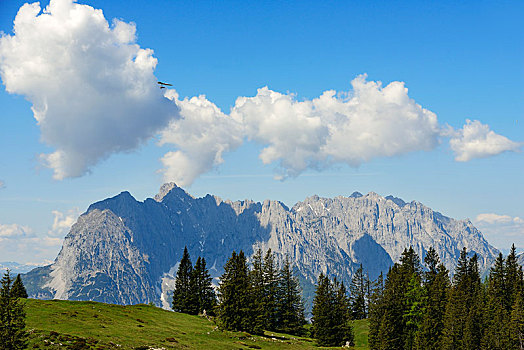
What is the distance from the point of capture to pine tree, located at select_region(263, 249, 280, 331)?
341 feet

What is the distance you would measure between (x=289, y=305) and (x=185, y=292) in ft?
108

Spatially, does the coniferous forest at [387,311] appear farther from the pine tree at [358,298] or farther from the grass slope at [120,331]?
the pine tree at [358,298]

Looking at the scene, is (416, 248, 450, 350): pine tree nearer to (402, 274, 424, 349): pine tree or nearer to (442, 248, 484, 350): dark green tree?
(402, 274, 424, 349): pine tree

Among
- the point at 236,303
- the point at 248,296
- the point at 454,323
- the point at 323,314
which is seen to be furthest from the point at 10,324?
the point at 454,323

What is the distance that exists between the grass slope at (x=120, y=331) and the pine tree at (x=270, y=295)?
1929cm

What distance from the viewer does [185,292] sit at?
122250mm

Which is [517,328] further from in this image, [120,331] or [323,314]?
[120,331]

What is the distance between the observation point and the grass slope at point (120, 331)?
50.5 m

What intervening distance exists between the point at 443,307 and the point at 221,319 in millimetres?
52335

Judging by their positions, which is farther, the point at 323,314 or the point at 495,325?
the point at 323,314

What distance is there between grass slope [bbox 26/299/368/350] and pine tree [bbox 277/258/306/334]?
23747 millimetres

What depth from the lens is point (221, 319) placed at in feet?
270

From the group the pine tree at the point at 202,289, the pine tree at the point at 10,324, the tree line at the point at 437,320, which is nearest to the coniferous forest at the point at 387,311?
the tree line at the point at 437,320

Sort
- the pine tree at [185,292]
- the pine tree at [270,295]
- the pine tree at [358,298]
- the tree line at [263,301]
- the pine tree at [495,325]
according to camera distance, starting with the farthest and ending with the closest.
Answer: the pine tree at [358,298] < the pine tree at [185,292] < the pine tree at [270,295] < the pine tree at [495,325] < the tree line at [263,301]
